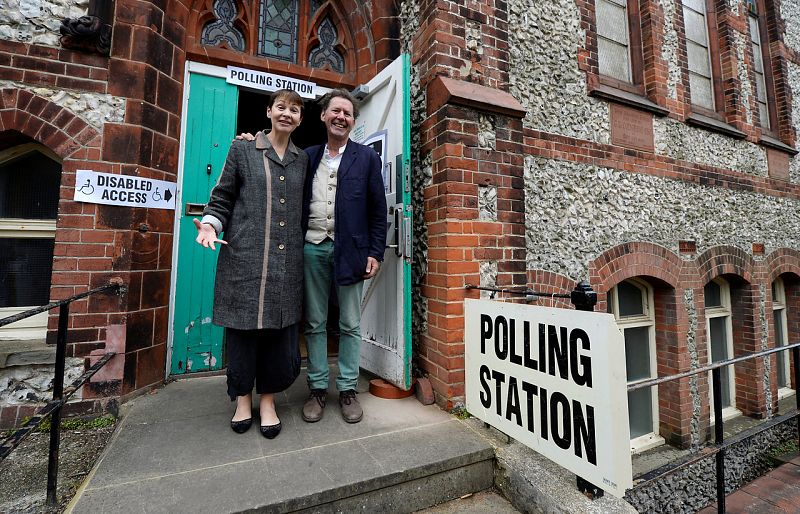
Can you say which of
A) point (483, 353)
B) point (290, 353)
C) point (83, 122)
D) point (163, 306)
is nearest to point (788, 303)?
point (483, 353)

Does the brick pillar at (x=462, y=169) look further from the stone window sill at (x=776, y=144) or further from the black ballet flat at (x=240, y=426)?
the stone window sill at (x=776, y=144)

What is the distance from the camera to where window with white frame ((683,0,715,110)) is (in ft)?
17.6

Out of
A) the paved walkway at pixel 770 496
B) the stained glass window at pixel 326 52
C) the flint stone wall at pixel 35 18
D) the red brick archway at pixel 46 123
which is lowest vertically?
the paved walkway at pixel 770 496

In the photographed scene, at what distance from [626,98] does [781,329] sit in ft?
17.0

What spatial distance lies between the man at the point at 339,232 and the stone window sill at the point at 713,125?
453 centimetres

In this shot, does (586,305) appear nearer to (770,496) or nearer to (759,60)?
(770,496)

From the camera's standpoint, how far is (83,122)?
2.61 meters

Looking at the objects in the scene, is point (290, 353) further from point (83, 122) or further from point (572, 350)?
point (83, 122)

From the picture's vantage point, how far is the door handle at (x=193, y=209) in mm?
3143

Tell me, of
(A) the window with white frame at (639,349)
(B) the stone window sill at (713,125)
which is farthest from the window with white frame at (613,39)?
(A) the window with white frame at (639,349)

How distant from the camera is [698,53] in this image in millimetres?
5465

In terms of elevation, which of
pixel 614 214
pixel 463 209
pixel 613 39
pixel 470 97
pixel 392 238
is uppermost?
pixel 613 39

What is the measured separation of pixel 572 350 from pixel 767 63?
7.66 m

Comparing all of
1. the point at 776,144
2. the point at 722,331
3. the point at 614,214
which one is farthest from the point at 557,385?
the point at 776,144
